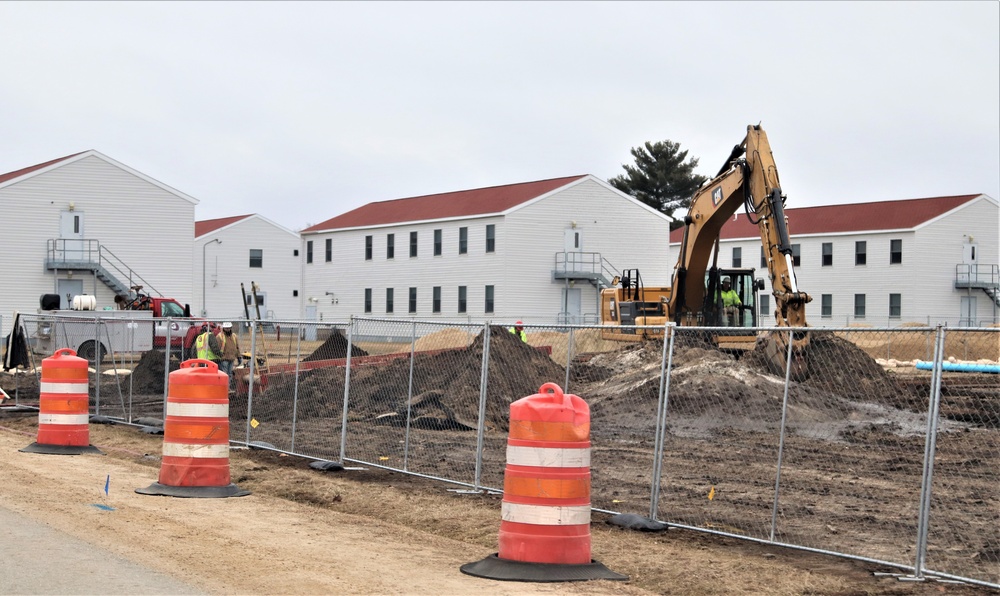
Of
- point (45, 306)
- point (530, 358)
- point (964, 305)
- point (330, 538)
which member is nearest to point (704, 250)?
point (530, 358)

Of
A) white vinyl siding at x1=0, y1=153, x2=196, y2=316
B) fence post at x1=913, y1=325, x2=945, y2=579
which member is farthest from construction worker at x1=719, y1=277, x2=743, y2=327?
white vinyl siding at x1=0, y1=153, x2=196, y2=316

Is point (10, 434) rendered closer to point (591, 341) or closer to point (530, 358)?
point (530, 358)

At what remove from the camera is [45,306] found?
37.7 m

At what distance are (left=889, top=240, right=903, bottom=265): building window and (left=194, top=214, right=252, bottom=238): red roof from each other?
1491 inches

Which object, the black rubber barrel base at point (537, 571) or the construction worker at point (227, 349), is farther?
the construction worker at point (227, 349)

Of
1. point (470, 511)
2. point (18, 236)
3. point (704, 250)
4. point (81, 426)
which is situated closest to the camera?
point (470, 511)

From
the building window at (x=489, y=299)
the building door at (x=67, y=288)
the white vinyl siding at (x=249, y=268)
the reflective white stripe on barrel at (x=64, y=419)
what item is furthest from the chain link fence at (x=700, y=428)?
the white vinyl siding at (x=249, y=268)

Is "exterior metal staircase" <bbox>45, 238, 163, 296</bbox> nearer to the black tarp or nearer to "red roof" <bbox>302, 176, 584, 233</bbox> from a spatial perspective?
"red roof" <bbox>302, 176, 584, 233</bbox>

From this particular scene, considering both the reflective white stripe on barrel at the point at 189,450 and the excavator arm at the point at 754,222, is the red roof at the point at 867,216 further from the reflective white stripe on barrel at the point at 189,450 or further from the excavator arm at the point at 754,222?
the reflective white stripe on barrel at the point at 189,450

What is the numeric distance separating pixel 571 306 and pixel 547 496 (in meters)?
50.8

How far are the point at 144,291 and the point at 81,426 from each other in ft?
132

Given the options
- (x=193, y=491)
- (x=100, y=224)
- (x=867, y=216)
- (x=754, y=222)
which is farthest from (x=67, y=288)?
(x=193, y=491)

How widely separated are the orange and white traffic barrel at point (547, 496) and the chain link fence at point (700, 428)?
2168 millimetres

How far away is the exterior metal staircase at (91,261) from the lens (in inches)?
2046
